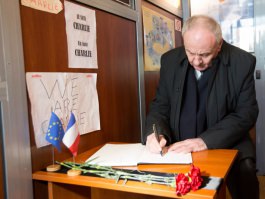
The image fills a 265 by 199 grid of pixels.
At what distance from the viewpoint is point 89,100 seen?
1.45 metres

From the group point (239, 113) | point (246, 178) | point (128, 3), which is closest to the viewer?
point (246, 178)

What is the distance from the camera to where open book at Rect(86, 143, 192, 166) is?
110 cm

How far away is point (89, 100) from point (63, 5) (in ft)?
1.45

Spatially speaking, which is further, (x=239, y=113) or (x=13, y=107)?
(x=239, y=113)

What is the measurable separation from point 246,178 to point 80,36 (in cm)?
97

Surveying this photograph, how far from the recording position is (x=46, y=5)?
1.19 meters

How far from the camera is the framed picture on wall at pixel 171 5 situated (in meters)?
2.23

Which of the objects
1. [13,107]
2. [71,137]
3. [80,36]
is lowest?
[71,137]

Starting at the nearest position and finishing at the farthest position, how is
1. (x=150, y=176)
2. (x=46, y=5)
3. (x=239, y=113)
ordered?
(x=150, y=176) < (x=46, y=5) < (x=239, y=113)

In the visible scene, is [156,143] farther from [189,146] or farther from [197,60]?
[197,60]

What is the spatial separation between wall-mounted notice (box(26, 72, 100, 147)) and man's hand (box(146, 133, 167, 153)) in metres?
0.31

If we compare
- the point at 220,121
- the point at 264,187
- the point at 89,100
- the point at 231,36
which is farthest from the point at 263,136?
the point at 89,100

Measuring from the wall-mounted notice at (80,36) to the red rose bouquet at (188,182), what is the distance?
2.38ft

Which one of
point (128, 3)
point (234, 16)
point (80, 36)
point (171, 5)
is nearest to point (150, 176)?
point (80, 36)
